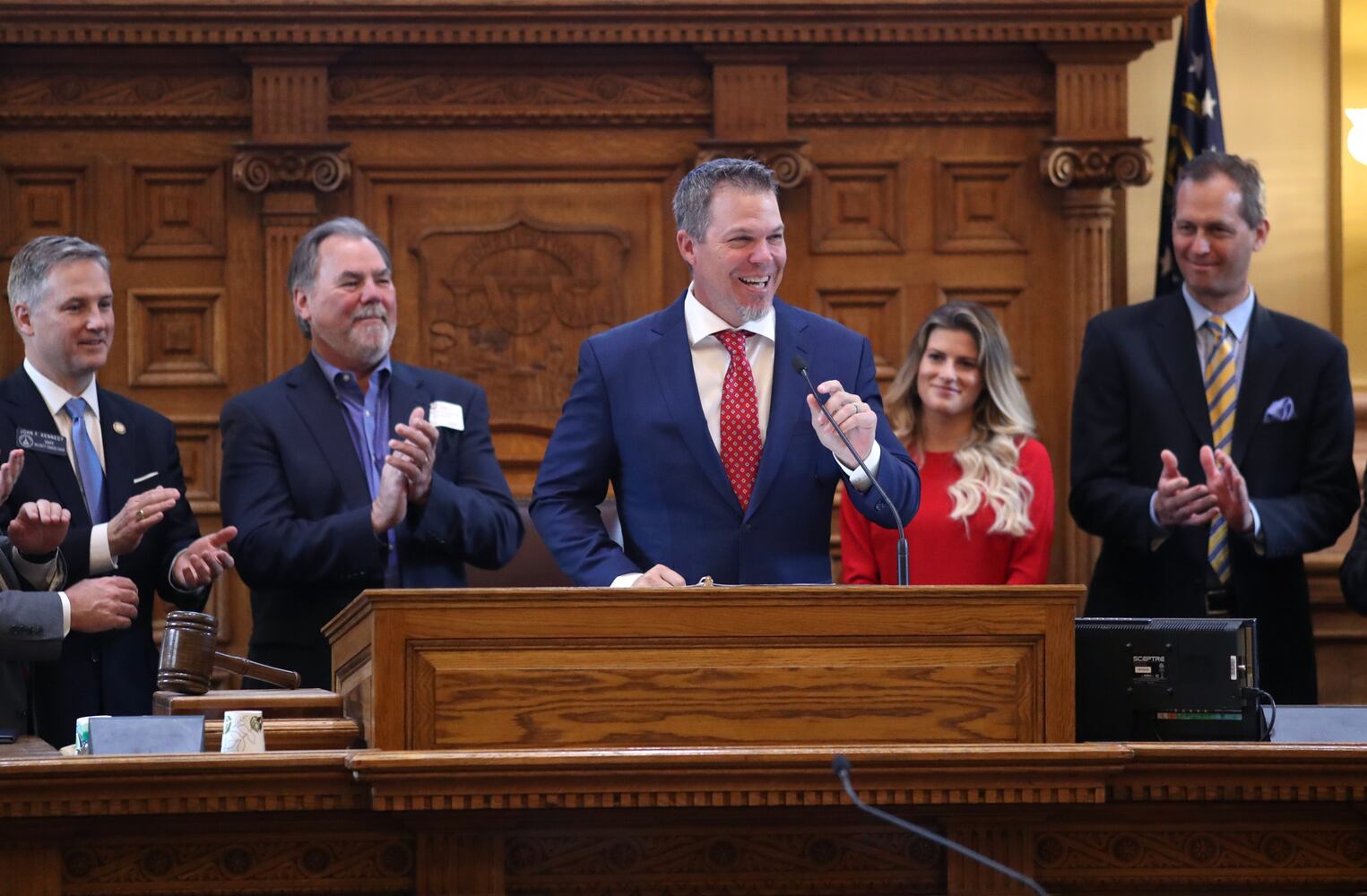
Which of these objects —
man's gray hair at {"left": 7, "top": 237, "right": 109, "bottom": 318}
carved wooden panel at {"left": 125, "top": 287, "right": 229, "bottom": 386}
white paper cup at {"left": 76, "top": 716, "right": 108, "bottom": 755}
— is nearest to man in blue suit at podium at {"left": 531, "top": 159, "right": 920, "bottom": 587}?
white paper cup at {"left": 76, "top": 716, "right": 108, "bottom": 755}

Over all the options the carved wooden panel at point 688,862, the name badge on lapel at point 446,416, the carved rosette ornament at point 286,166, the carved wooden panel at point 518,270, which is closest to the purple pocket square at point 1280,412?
the carved wooden panel at point 518,270

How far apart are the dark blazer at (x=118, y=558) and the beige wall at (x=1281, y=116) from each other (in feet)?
9.38

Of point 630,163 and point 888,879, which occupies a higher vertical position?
point 630,163

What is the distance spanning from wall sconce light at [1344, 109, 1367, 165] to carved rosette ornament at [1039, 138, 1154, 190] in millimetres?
Answer: 721

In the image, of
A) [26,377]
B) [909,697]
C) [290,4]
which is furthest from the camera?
[290,4]

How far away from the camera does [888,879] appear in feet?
8.85

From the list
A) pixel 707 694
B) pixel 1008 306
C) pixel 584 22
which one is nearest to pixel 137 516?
pixel 707 694

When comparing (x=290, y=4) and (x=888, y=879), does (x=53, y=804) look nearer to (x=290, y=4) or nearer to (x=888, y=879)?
(x=888, y=879)

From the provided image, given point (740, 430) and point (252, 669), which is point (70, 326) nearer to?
point (252, 669)

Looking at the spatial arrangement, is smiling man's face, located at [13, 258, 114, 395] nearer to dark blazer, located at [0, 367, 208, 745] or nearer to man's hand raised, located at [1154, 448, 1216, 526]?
dark blazer, located at [0, 367, 208, 745]

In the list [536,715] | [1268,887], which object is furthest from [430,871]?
[1268,887]

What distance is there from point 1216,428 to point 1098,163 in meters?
1.01

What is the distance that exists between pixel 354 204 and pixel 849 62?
141cm

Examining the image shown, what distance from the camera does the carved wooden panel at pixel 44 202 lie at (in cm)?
507
